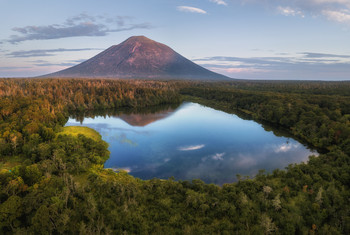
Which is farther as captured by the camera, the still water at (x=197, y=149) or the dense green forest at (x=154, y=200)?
the still water at (x=197, y=149)

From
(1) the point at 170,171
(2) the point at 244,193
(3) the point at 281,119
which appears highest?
(3) the point at 281,119

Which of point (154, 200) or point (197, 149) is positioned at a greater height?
point (154, 200)

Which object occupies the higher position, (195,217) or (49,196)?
(49,196)

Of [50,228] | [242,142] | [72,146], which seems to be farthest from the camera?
[242,142]

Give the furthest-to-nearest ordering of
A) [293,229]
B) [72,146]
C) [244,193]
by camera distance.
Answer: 1. [72,146]
2. [244,193]
3. [293,229]

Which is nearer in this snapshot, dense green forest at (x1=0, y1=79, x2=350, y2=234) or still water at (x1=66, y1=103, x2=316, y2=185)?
dense green forest at (x1=0, y1=79, x2=350, y2=234)

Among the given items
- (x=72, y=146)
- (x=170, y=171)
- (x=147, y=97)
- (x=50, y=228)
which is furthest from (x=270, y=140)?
(x=147, y=97)

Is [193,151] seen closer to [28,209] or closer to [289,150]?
[289,150]

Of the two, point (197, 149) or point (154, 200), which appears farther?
point (197, 149)
